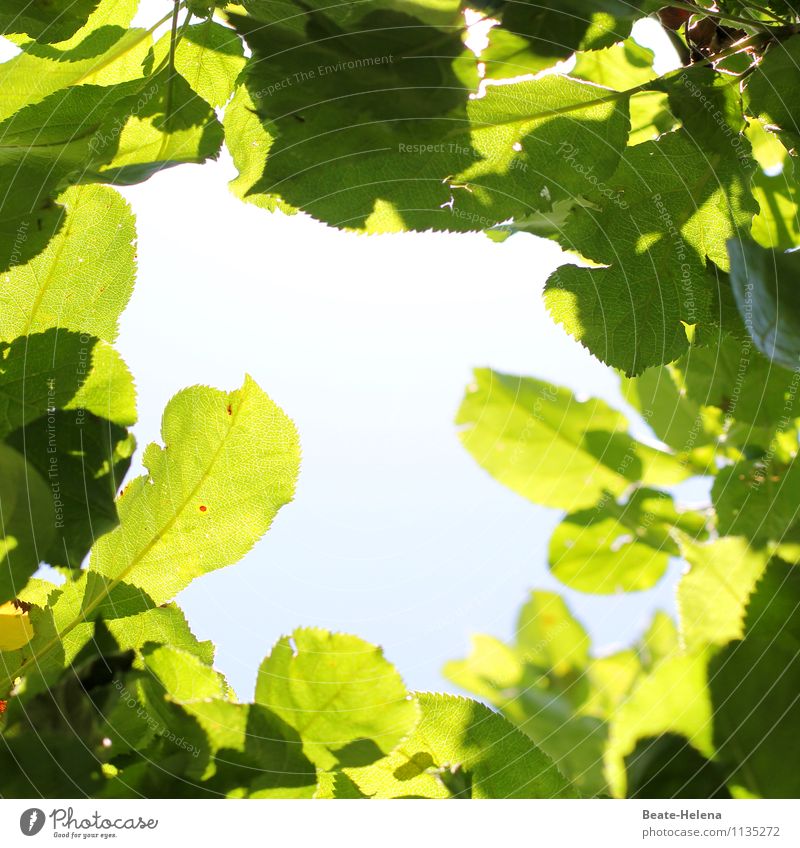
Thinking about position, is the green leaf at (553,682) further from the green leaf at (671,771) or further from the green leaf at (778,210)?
the green leaf at (778,210)

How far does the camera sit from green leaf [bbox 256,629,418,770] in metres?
0.37

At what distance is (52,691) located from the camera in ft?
1.31

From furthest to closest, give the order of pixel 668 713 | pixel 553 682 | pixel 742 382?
1. pixel 553 682
2. pixel 742 382
3. pixel 668 713

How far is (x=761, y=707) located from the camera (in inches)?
14.2

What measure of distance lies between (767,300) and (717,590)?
151mm

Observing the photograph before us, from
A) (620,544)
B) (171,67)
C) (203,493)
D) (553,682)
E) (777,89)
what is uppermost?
(171,67)

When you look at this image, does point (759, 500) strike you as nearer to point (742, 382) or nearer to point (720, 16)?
point (742, 382)

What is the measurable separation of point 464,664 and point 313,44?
0.47 metres

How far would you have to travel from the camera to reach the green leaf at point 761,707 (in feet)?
1.17

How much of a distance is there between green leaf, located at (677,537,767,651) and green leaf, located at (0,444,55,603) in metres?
0.33

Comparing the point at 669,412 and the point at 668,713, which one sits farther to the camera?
the point at 669,412

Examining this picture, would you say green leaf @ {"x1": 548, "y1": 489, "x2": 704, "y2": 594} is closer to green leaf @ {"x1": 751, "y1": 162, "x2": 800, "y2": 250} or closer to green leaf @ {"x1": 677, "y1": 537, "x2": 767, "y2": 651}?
green leaf @ {"x1": 677, "y1": 537, "x2": 767, "y2": 651}

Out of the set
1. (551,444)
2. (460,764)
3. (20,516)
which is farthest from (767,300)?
(20,516)
